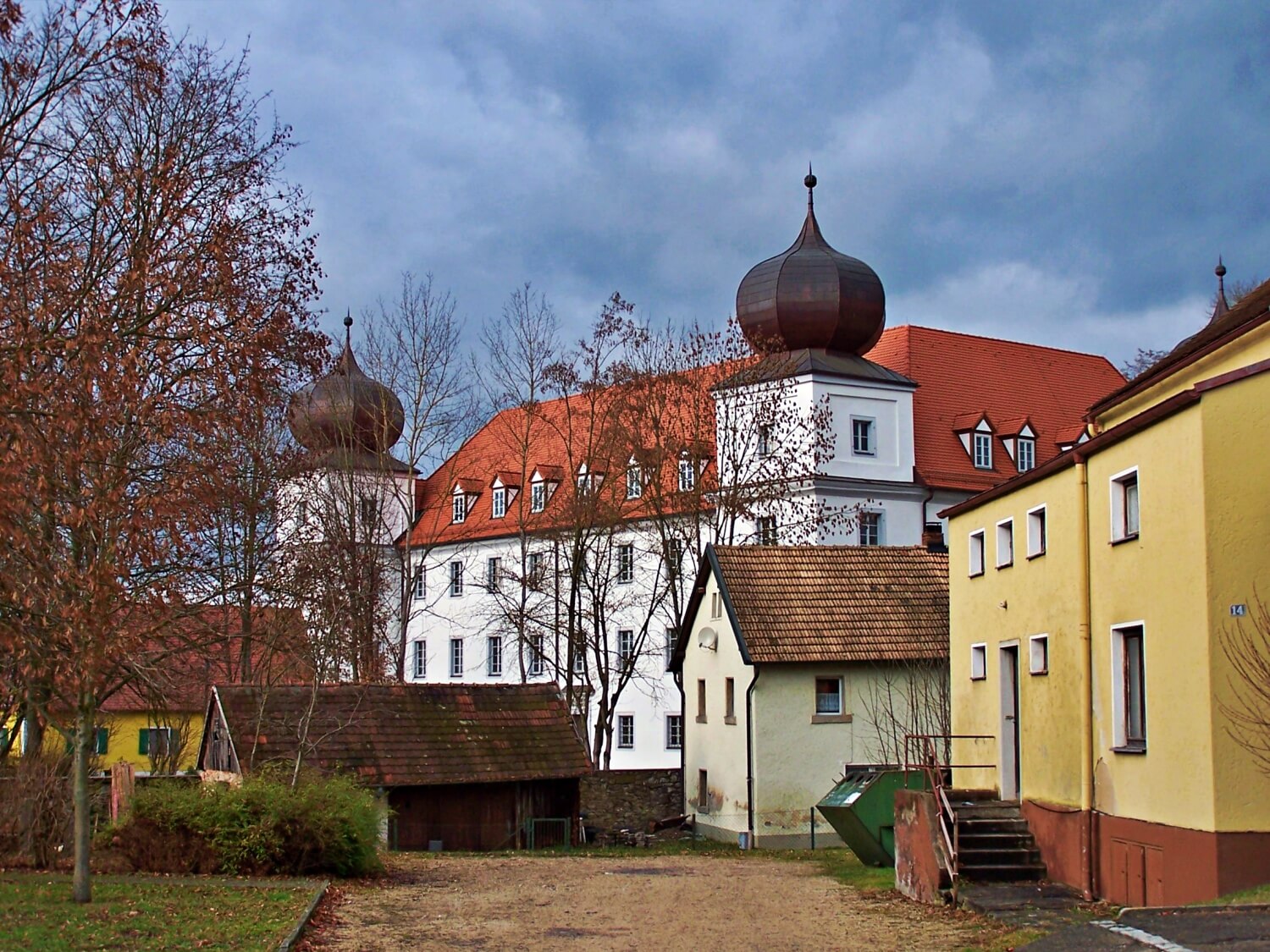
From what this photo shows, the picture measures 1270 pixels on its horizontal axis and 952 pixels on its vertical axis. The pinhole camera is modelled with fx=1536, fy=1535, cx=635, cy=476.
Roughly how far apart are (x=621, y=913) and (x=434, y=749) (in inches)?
533

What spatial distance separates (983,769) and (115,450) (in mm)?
13689

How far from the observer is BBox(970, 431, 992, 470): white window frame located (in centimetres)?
5328

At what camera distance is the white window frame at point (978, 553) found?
75.9ft

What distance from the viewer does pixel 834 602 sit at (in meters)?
34.3

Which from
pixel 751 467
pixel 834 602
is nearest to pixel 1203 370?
pixel 834 602

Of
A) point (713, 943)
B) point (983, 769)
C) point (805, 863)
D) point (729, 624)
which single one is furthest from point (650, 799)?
point (713, 943)

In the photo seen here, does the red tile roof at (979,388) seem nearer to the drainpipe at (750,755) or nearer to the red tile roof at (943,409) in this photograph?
the red tile roof at (943,409)

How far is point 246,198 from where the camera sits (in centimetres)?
1825

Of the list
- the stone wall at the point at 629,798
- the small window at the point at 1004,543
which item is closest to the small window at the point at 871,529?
the stone wall at the point at 629,798

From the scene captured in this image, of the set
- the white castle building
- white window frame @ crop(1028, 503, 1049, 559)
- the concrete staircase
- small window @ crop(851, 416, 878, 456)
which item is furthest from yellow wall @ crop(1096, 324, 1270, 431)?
small window @ crop(851, 416, 878, 456)

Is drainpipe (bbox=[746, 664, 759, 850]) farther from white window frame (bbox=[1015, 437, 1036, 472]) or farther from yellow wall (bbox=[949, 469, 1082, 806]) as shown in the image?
white window frame (bbox=[1015, 437, 1036, 472])

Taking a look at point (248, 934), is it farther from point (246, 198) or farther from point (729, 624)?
point (729, 624)

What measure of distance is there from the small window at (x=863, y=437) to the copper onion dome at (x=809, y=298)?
268 centimetres

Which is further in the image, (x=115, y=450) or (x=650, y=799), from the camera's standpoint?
(x=650, y=799)
